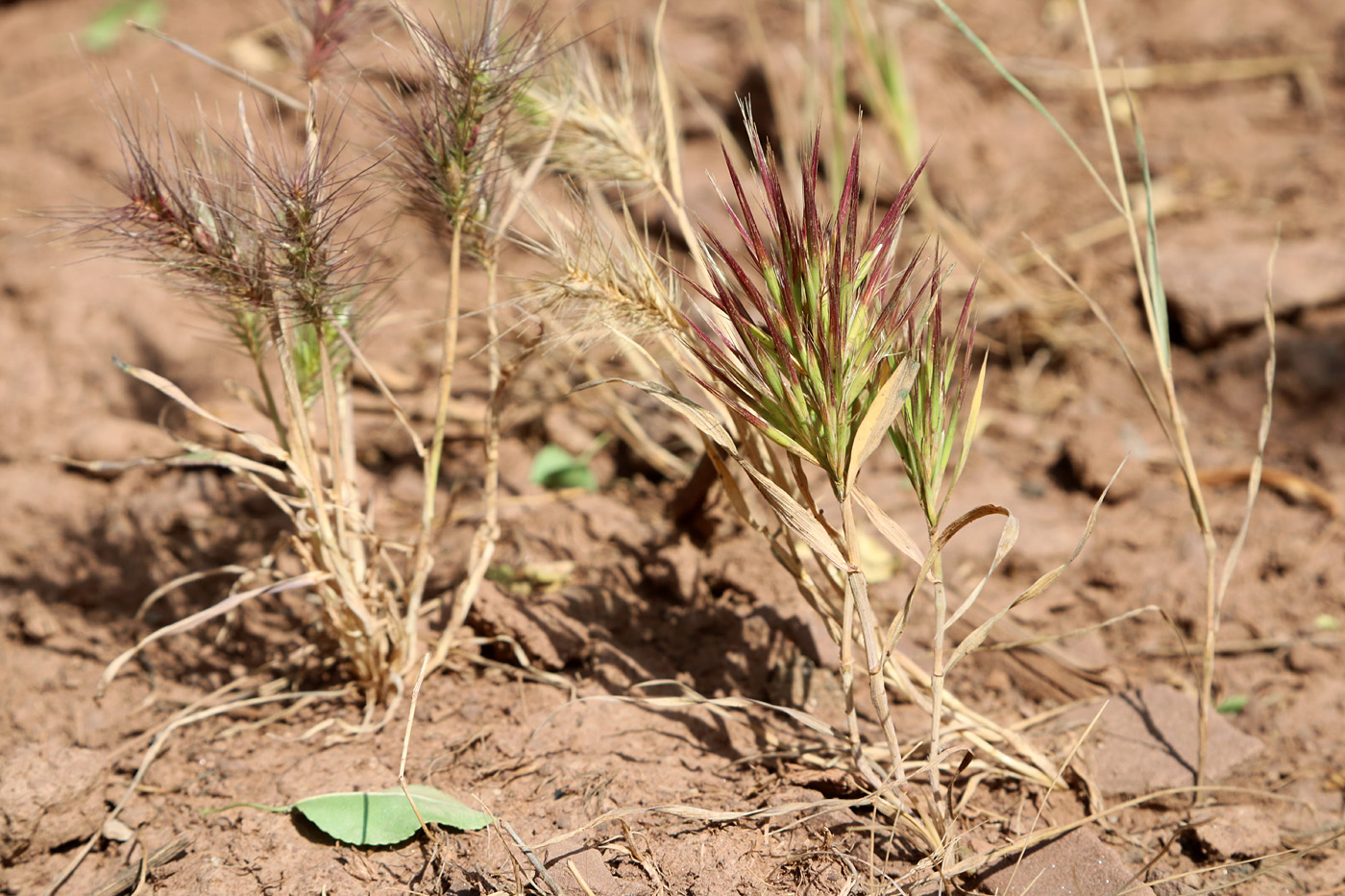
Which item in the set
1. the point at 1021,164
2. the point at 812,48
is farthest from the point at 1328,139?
the point at 812,48

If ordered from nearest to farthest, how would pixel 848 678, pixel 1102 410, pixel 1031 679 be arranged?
pixel 848 678 → pixel 1031 679 → pixel 1102 410

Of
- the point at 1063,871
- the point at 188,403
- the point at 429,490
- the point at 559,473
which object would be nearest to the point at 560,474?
the point at 559,473

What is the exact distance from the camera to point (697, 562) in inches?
64.8

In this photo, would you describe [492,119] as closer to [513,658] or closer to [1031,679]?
[513,658]

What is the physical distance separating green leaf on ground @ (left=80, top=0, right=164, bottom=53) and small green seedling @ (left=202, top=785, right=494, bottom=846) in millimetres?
3008

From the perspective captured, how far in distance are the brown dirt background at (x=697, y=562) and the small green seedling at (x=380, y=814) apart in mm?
28

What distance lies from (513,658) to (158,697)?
21.8 inches

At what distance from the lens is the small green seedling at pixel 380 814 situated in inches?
45.3

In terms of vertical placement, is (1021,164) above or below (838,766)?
above

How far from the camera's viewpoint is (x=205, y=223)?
3.66ft

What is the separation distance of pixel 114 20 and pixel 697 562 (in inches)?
120

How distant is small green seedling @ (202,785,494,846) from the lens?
1150 millimetres

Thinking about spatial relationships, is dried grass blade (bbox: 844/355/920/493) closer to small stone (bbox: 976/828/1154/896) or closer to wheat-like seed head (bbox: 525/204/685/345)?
wheat-like seed head (bbox: 525/204/685/345)

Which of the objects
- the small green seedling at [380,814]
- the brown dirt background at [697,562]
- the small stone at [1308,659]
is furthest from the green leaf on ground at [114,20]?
the small stone at [1308,659]
